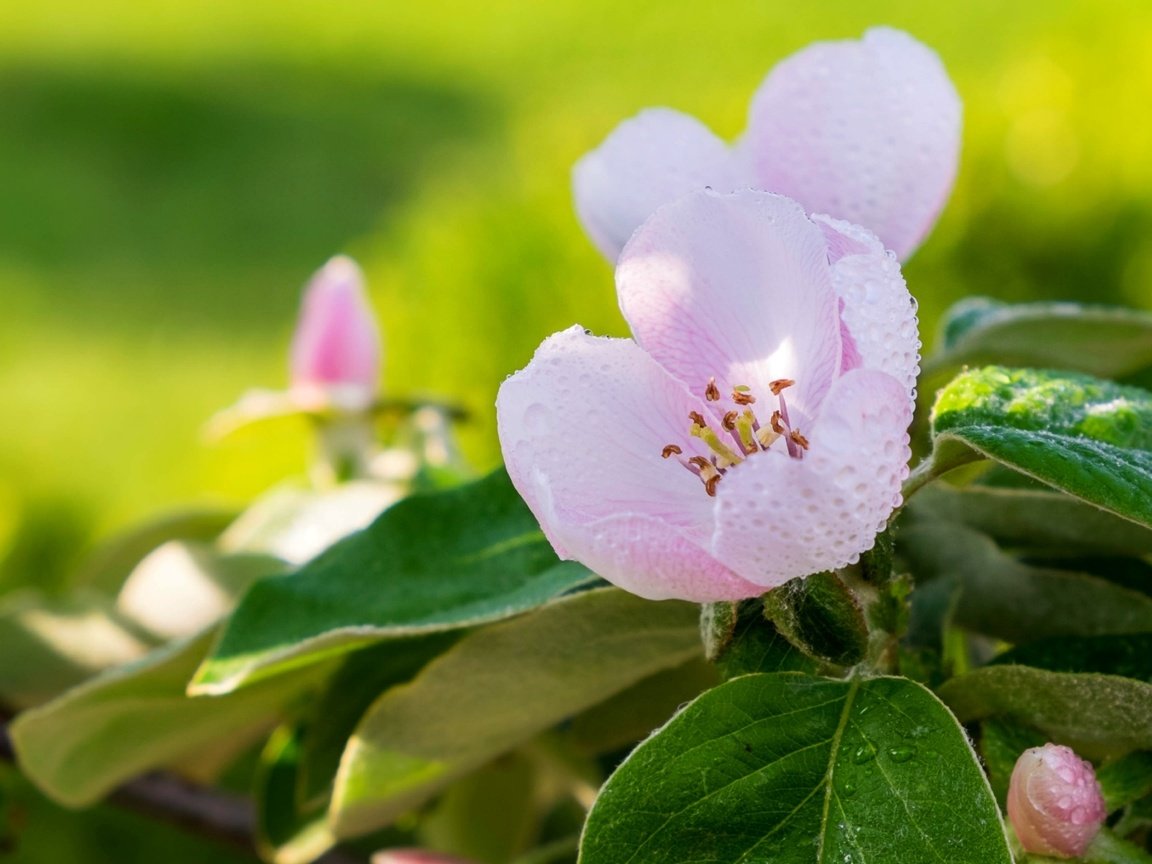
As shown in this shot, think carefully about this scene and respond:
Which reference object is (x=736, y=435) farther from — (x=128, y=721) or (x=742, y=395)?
(x=128, y=721)

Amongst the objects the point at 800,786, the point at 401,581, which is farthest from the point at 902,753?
the point at 401,581

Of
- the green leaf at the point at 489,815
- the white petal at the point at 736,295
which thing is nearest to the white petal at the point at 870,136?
the white petal at the point at 736,295

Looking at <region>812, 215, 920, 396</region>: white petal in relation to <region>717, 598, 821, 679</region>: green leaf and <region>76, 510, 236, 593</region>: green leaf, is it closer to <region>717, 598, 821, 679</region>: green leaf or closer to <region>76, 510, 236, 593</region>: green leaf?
<region>717, 598, 821, 679</region>: green leaf

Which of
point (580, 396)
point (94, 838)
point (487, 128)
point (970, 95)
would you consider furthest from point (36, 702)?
point (487, 128)

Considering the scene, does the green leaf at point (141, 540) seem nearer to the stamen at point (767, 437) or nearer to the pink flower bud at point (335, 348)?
the pink flower bud at point (335, 348)

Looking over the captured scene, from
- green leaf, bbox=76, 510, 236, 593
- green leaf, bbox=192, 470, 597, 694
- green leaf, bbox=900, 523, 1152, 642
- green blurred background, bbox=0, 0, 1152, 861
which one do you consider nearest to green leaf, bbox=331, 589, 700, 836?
green leaf, bbox=192, 470, 597, 694

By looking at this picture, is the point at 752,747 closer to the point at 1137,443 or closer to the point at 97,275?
the point at 1137,443
